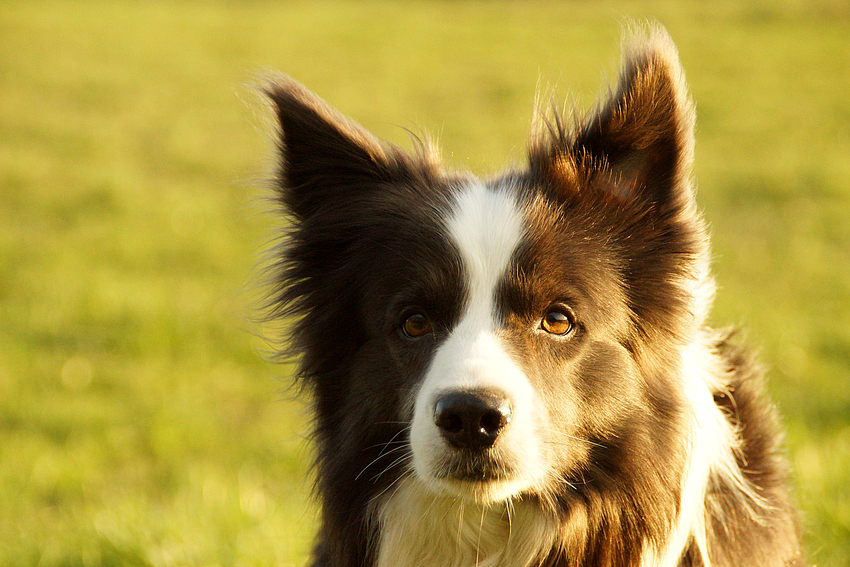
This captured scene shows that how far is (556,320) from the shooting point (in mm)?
3203

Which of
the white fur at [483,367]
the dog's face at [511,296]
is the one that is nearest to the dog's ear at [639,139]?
the dog's face at [511,296]

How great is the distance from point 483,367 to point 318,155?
1295mm

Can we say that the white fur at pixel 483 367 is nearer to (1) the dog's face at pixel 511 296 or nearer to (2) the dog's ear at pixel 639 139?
(1) the dog's face at pixel 511 296

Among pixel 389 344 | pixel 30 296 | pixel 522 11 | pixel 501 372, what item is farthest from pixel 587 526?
pixel 522 11

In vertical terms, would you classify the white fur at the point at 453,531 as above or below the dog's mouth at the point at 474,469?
below

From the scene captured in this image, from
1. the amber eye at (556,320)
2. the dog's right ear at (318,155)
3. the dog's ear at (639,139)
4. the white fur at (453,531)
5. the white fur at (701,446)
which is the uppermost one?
the dog's ear at (639,139)

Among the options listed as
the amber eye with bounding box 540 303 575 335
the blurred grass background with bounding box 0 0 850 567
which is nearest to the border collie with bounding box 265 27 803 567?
the amber eye with bounding box 540 303 575 335

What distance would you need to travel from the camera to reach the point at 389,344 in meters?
3.39

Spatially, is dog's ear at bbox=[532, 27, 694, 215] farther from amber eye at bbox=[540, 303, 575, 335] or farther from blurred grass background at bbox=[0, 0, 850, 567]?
amber eye at bbox=[540, 303, 575, 335]

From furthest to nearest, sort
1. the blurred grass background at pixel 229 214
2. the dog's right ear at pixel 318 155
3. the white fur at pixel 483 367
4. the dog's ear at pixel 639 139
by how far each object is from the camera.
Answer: the blurred grass background at pixel 229 214, the dog's right ear at pixel 318 155, the dog's ear at pixel 639 139, the white fur at pixel 483 367

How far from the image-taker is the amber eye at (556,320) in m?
3.20

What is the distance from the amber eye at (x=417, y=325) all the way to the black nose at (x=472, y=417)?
475 millimetres

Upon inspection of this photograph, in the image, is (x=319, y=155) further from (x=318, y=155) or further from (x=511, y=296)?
(x=511, y=296)

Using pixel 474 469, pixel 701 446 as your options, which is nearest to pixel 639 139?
pixel 701 446
